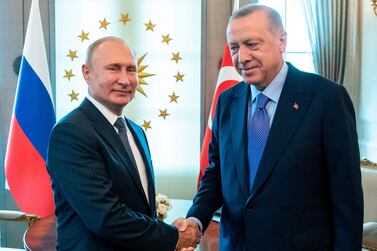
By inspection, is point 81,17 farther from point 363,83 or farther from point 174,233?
point 174,233

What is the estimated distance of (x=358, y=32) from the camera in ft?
11.1

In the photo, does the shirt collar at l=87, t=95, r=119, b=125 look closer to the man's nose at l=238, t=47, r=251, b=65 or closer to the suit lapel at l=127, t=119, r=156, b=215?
the suit lapel at l=127, t=119, r=156, b=215

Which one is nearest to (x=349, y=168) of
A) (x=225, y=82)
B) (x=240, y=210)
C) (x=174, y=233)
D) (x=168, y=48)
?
(x=240, y=210)

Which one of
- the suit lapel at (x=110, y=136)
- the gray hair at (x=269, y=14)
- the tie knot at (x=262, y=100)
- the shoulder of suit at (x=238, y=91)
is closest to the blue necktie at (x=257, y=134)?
the tie knot at (x=262, y=100)

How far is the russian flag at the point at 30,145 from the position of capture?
9.46 ft

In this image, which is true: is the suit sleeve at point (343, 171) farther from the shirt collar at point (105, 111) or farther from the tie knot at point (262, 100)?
the shirt collar at point (105, 111)

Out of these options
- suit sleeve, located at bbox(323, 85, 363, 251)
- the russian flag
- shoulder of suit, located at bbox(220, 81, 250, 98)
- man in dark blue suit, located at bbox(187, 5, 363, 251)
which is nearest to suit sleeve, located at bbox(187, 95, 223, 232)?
shoulder of suit, located at bbox(220, 81, 250, 98)

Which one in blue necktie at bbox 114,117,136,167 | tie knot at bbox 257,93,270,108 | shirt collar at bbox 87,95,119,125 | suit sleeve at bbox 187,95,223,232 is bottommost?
suit sleeve at bbox 187,95,223,232

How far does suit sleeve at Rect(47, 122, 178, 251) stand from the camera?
1.41 m

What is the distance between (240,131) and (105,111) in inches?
17.1

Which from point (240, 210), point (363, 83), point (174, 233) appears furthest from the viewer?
point (363, 83)

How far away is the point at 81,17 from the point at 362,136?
2200 mm

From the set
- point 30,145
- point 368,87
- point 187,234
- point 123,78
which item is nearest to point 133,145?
point 123,78

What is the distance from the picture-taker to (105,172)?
4.75ft
